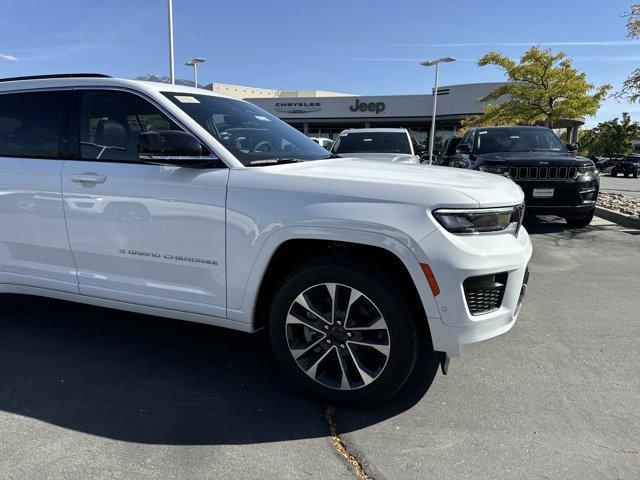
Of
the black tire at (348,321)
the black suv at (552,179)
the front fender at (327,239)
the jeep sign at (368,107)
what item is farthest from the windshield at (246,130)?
the jeep sign at (368,107)

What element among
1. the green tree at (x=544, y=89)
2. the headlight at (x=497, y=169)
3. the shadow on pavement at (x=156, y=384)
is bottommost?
the shadow on pavement at (x=156, y=384)

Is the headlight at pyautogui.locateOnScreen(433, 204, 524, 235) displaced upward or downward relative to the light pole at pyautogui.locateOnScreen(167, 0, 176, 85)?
downward

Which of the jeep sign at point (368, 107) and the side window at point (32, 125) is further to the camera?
the jeep sign at point (368, 107)

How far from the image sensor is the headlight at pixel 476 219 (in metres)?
2.55

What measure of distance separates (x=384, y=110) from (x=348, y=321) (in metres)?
45.9

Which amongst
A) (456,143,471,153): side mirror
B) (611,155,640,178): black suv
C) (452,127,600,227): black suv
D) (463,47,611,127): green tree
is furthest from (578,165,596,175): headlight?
(611,155,640,178): black suv

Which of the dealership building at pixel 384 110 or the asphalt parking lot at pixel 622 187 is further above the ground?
the dealership building at pixel 384 110

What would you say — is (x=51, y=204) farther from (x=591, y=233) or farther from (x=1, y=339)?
(x=591, y=233)

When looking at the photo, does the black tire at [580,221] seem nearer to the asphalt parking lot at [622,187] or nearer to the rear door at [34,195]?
the rear door at [34,195]

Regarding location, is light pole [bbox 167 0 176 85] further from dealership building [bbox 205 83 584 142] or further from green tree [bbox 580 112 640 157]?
green tree [bbox 580 112 640 157]

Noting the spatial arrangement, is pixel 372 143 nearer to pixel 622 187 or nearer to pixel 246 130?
pixel 246 130

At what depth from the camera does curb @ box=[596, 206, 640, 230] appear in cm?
884

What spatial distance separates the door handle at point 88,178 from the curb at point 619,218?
898cm

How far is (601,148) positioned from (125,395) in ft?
200
